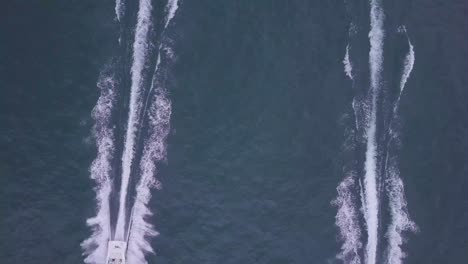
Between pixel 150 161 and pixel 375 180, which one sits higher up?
pixel 150 161

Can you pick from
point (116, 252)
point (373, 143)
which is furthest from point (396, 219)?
point (116, 252)

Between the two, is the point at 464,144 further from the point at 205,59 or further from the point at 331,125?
the point at 205,59

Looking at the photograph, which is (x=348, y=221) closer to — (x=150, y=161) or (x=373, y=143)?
(x=373, y=143)

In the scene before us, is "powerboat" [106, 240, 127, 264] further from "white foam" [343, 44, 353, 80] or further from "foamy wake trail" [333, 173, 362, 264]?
"white foam" [343, 44, 353, 80]

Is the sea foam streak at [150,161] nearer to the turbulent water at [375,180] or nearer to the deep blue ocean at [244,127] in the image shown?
the deep blue ocean at [244,127]

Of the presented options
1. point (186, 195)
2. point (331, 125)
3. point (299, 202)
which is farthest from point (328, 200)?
point (186, 195)

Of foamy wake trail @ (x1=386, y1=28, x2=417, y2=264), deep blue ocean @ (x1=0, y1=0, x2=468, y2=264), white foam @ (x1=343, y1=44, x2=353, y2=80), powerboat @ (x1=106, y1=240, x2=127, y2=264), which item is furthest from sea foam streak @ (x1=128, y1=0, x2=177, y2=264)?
foamy wake trail @ (x1=386, y1=28, x2=417, y2=264)
